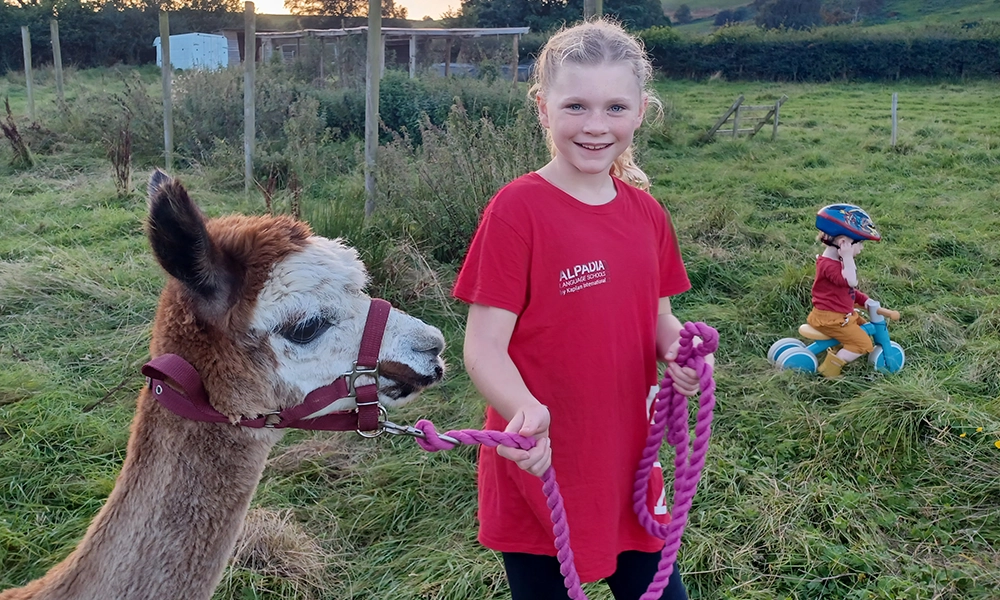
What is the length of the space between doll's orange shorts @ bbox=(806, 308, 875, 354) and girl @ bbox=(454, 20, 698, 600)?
126 inches

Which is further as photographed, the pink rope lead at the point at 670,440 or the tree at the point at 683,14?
the tree at the point at 683,14

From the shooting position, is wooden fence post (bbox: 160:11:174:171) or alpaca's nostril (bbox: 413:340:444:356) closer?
alpaca's nostril (bbox: 413:340:444:356)

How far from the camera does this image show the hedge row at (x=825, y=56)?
28359 millimetres

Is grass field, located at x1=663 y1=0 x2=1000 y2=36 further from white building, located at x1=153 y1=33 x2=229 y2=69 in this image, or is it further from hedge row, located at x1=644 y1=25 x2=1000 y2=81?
white building, located at x1=153 y1=33 x2=229 y2=69

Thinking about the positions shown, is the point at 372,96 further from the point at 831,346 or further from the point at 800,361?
the point at 831,346

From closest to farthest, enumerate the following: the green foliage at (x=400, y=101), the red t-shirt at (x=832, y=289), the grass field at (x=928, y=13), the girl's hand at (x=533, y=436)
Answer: the girl's hand at (x=533, y=436), the red t-shirt at (x=832, y=289), the green foliage at (x=400, y=101), the grass field at (x=928, y=13)

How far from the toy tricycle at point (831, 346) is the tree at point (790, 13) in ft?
157

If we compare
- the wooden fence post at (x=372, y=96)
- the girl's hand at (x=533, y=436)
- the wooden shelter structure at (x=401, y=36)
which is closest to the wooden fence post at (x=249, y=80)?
the wooden fence post at (x=372, y=96)

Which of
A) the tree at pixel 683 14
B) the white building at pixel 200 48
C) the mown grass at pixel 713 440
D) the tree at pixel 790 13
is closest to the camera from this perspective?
the mown grass at pixel 713 440

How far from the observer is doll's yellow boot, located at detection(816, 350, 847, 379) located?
15.1ft

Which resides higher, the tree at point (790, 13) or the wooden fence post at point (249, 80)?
the tree at point (790, 13)

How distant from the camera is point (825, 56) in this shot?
29547mm

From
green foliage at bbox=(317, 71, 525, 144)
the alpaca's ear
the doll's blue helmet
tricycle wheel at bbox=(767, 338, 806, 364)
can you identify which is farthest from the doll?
green foliage at bbox=(317, 71, 525, 144)

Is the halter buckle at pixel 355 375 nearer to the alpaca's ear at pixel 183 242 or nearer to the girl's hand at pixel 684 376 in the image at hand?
the alpaca's ear at pixel 183 242
